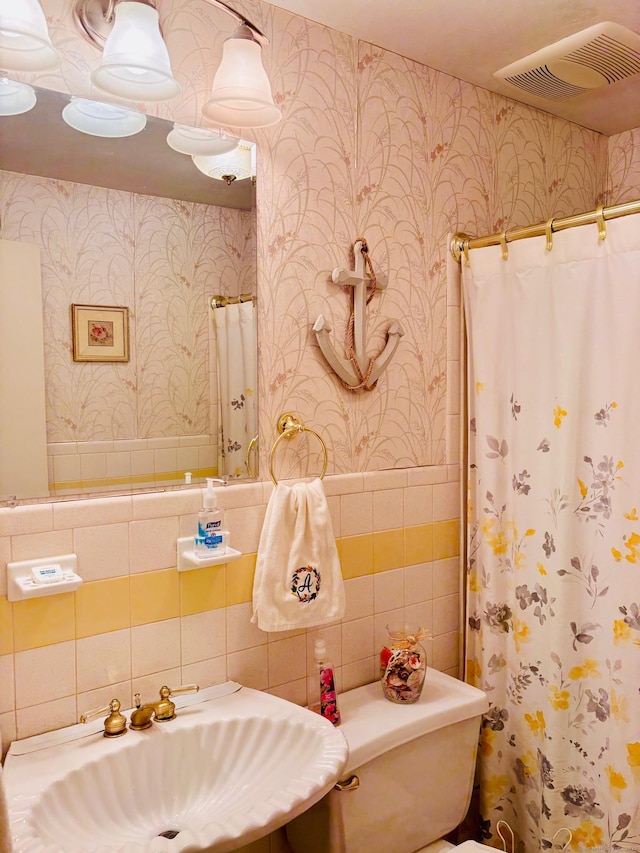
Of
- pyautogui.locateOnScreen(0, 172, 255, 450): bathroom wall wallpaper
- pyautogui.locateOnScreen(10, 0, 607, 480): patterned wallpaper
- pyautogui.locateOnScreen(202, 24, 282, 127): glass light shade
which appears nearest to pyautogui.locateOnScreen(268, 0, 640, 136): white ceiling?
pyautogui.locateOnScreen(10, 0, 607, 480): patterned wallpaper

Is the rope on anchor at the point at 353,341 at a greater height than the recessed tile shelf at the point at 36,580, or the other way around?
the rope on anchor at the point at 353,341

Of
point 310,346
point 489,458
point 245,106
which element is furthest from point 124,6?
point 489,458

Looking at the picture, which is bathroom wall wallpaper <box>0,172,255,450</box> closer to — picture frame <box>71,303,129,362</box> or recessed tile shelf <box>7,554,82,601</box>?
picture frame <box>71,303,129,362</box>

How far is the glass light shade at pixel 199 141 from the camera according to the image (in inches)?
58.4

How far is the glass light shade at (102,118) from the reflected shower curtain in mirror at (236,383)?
0.42 metres

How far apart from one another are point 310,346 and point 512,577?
855mm

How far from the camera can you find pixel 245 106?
56.4 inches

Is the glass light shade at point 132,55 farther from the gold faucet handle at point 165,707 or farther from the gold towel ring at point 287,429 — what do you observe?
the gold faucet handle at point 165,707

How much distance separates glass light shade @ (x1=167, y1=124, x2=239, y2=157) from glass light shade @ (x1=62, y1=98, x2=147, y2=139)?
75mm

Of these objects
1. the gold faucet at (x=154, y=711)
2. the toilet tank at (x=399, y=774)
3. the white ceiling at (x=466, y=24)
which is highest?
the white ceiling at (x=466, y=24)

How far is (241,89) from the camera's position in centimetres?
137

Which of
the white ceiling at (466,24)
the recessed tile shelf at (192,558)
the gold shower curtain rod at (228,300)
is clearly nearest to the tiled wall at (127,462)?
the recessed tile shelf at (192,558)

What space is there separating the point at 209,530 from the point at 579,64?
159cm

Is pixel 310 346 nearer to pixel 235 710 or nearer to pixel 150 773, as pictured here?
pixel 235 710
